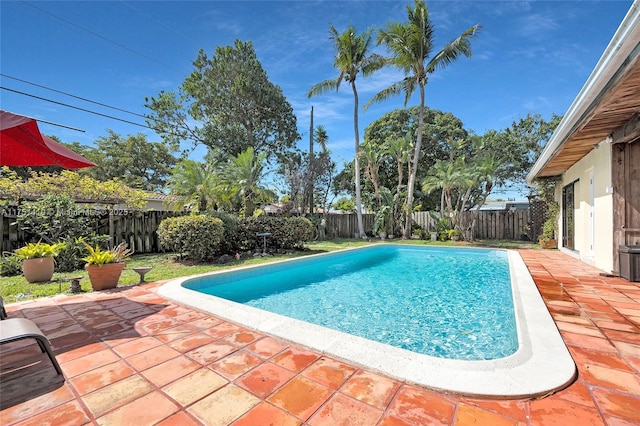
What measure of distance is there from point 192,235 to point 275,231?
3.47m

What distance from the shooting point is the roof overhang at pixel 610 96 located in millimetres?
2904

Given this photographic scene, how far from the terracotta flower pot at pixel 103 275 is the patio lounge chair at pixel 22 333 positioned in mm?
3213

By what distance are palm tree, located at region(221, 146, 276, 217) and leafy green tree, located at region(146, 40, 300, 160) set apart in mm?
8022

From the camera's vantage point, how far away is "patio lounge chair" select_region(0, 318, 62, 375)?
215 cm

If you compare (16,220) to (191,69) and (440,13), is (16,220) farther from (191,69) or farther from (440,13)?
(440,13)

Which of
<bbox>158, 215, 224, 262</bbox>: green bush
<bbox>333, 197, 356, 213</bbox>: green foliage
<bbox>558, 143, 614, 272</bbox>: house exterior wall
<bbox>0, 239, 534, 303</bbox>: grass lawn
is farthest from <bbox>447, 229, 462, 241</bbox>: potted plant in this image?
<bbox>158, 215, 224, 262</bbox>: green bush

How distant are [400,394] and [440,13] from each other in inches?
710

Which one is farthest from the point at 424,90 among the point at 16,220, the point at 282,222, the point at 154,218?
the point at 16,220

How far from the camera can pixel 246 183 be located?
1235 centimetres

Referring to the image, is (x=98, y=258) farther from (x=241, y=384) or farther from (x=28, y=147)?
(x=241, y=384)

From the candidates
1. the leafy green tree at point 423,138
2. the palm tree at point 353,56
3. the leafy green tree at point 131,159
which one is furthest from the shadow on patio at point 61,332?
the leafy green tree at point 131,159

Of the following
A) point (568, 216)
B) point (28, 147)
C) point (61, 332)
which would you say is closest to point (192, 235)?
point (28, 147)

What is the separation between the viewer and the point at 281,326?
3.37m

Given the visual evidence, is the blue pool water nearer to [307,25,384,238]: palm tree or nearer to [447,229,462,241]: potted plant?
[447,229,462,241]: potted plant
